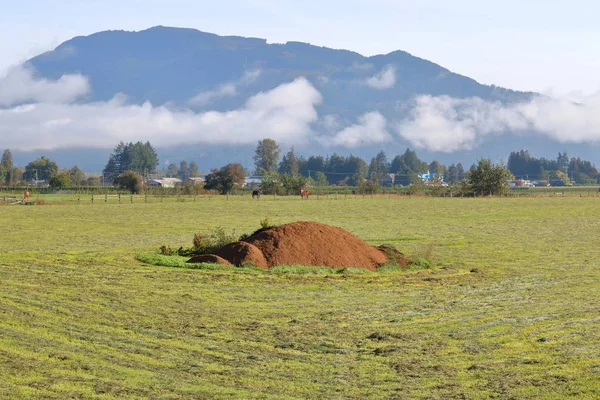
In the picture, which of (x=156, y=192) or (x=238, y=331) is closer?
(x=238, y=331)

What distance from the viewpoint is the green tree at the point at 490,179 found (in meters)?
112

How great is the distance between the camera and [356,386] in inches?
407

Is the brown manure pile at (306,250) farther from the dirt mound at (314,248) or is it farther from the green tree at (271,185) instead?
the green tree at (271,185)

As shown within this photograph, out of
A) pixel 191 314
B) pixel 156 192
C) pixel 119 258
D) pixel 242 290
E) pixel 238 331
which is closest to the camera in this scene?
pixel 238 331

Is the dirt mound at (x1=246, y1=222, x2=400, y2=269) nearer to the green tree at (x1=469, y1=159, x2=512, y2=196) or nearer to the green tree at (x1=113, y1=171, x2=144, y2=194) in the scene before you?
the green tree at (x1=469, y1=159, x2=512, y2=196)

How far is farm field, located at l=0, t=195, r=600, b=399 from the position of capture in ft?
33.6

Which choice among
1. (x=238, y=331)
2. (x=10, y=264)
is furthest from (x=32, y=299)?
(x=10, y=264)

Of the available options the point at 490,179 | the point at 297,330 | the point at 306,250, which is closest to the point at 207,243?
the point at 306,250

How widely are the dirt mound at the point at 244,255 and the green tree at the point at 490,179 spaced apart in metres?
91.3

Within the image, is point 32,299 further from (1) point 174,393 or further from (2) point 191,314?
(1) point 174,393

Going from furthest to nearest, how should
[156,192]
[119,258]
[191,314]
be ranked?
[156,192]
[119,258]
[191,314]

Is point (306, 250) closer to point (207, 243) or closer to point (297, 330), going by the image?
point (207, 243)

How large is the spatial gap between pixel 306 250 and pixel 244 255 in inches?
79.1

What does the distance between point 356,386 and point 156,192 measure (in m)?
107
